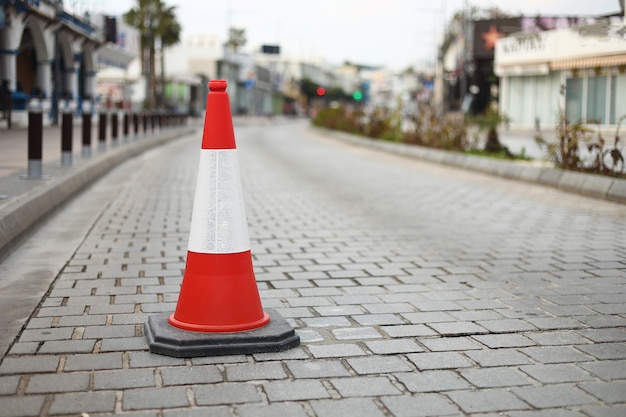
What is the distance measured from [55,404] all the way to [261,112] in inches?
4576

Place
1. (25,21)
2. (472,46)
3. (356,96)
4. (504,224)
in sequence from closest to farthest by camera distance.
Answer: (504,224)
(25,21)
(356,96)
(472,46)

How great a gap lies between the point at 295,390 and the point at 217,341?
2.08 feet

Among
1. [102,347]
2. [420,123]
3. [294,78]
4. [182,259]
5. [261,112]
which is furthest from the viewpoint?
[294,78]

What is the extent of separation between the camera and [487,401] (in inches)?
133

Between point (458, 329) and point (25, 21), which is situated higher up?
point (25, 21)

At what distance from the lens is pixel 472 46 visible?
7025 cm

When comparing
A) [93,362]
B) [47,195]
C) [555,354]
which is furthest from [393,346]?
[47,195]

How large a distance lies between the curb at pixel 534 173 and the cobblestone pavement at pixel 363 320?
168cm

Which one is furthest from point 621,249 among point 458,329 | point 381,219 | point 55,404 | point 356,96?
point 356,96

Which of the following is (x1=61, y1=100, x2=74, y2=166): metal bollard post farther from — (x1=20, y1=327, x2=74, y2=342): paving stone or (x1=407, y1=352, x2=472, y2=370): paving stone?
(x1=407, y1=352, x2=472, y2=370): paving stone

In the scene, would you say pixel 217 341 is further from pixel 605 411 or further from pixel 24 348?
pixel 605 411

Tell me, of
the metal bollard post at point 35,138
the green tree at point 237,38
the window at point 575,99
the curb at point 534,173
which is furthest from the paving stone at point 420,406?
the green tree at point 237,38

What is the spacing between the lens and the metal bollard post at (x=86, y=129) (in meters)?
14.1

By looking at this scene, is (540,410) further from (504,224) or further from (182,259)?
(504,224)
